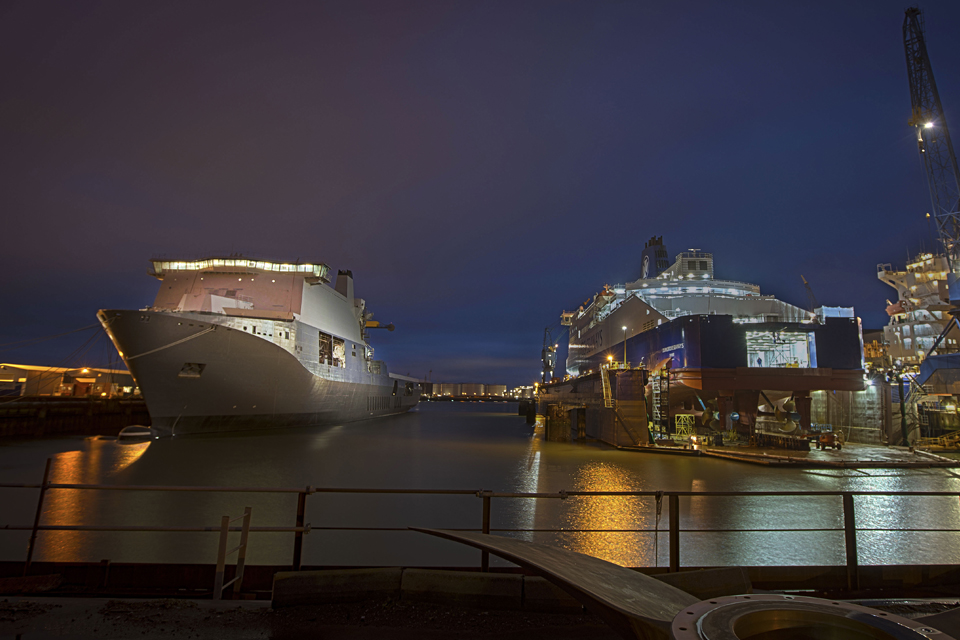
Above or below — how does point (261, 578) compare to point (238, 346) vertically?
below

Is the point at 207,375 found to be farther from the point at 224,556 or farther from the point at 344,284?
the point at 224,556

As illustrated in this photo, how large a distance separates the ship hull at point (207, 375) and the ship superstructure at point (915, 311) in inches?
2057

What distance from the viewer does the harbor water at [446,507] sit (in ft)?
29.8

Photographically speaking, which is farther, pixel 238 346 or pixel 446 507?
pixel 238 346

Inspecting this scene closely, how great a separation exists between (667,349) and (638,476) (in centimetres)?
1488

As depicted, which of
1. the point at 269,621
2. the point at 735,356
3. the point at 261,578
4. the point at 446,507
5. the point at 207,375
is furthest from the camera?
the point at 735,356

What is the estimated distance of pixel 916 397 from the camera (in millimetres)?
32125

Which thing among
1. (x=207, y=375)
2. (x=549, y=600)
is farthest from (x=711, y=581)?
(x=207, y=375)

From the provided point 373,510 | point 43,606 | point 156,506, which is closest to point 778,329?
point 373,510

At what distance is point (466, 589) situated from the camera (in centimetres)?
430

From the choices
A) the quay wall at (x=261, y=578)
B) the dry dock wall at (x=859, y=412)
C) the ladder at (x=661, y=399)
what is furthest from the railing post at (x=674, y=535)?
the dry dock wall at (x=859, y=412)

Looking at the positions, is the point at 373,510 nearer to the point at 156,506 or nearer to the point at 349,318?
the point at 156,506

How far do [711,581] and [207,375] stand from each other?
29.2m

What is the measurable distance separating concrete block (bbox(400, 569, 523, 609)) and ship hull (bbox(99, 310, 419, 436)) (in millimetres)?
26345
